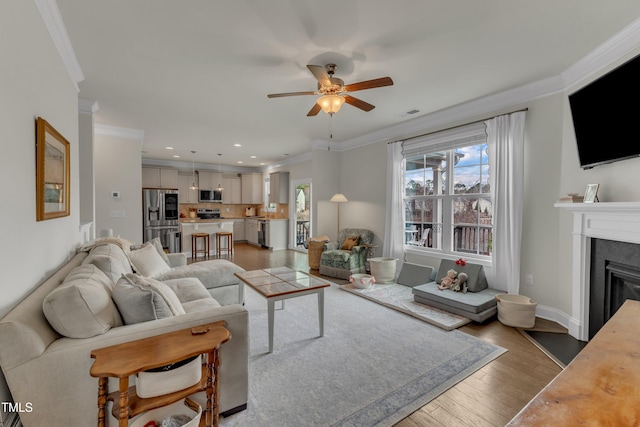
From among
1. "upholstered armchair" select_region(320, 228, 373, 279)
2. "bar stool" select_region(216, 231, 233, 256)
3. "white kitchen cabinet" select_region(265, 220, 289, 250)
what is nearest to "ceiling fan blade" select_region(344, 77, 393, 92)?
"upholstered armchair" select_region(320, 228, 373, 279)

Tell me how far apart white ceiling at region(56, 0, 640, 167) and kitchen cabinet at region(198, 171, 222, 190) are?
5.08 m

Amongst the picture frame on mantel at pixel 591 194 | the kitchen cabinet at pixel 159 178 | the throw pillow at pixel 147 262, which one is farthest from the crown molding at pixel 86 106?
the picture frame on mantel at pixel 591 194

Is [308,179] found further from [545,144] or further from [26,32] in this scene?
[26,32]

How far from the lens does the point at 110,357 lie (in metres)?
1.26

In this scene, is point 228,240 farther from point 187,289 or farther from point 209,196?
point 187,289

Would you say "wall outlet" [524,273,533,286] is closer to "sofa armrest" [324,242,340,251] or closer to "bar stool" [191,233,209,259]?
"sofa armrest" [324,242,340,251]

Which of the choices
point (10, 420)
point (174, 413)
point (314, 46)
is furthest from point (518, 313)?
point (10, 420)

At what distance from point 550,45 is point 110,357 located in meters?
3.86

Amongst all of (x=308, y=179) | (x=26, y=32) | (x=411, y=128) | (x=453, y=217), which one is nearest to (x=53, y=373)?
(x=26, y=32)

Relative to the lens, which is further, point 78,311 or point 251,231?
point 251,231

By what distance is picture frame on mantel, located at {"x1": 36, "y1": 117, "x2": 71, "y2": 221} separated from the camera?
1.77 metres

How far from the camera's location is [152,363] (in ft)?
4.02

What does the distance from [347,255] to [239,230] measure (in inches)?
238

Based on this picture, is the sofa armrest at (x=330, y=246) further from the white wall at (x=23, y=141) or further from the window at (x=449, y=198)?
the white wall at (x=23, y=141)
